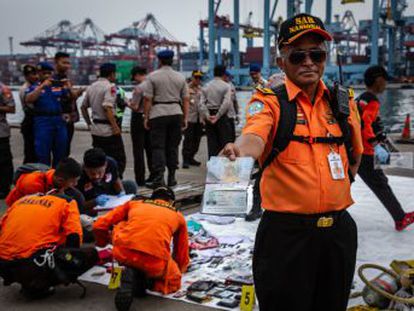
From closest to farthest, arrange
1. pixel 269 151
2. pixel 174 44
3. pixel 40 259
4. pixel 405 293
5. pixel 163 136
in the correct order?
pixel 269 151
pixel 405 293
pixel 40 259
pixel 163 136
pixel 174 44

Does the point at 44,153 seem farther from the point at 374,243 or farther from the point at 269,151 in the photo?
the point at 269,151

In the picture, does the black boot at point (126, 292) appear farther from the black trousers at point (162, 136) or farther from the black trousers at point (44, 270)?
the black trousers at point (162, 136)

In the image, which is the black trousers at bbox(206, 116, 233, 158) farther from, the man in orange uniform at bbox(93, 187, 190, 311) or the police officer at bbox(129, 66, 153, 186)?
the man in orange uniform at bbox(93, 187, 190, 311)

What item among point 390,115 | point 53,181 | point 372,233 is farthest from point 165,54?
point 390,115

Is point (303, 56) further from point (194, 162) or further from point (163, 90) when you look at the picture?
point (194, 162)

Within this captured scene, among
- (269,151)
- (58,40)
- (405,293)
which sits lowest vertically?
(405,293)

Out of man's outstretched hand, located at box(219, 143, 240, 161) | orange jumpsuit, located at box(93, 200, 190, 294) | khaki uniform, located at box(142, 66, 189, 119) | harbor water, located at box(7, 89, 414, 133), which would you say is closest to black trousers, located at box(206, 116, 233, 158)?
khaki uniform, located at box(142, 66, 189, 119)

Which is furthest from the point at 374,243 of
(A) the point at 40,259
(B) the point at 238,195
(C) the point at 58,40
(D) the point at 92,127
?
(C) the point at 58,40

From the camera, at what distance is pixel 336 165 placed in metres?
2.00

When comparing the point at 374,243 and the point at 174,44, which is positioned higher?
the point at 174,44

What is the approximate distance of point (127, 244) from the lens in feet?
11.2

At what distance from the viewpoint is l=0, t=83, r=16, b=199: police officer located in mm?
6234

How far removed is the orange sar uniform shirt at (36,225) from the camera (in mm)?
3383

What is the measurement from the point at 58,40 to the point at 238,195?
4579 inches
